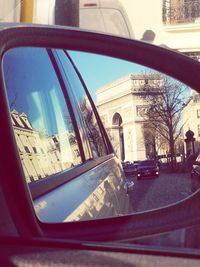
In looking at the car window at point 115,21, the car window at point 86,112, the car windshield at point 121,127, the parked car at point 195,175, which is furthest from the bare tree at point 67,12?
the parked car at point 195,175

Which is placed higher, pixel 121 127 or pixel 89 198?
pixel 121 127

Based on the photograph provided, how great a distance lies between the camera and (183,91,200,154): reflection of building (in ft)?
4.83

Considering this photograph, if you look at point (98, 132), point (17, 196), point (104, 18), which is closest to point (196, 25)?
point (104, 18)

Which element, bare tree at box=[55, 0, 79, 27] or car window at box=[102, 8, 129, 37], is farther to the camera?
car window at box=[102, 8, 129, 37]

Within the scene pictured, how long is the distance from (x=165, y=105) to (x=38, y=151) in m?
0.34

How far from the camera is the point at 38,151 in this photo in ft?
4.87

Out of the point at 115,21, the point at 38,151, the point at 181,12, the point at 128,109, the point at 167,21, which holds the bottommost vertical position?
the point at 38,151

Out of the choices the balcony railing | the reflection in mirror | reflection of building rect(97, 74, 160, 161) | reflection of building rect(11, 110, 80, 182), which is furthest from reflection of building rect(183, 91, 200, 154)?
the balcony railing

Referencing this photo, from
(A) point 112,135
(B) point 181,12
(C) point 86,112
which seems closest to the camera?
(A) point 112,135

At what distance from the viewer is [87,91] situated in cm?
178

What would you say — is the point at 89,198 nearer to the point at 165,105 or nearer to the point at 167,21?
the point at 165,105

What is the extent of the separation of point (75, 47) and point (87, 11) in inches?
249

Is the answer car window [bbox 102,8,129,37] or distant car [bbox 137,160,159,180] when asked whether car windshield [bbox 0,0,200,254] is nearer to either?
Answer: distant car [bbox 137,160,159,180]

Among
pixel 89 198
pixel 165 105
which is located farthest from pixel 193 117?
pixel 89 198
